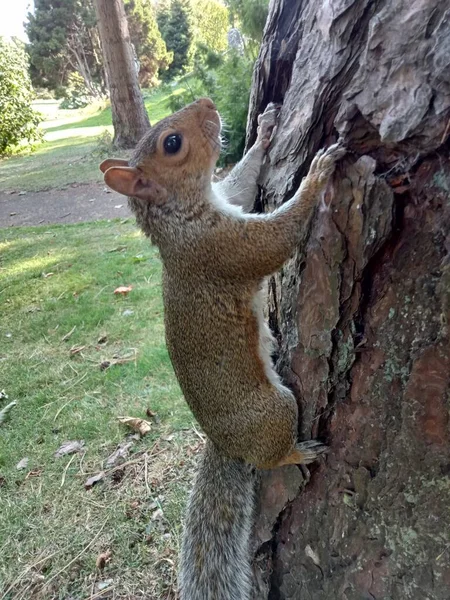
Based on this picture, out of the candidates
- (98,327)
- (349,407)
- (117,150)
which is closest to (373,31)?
(349,407)

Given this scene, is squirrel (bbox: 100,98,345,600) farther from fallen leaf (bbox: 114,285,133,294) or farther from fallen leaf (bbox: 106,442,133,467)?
fallen leaf (bbox: 114,285,133,294)

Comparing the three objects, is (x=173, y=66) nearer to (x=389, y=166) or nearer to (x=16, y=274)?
(x=16, y=274)

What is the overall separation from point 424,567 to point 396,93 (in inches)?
38.8

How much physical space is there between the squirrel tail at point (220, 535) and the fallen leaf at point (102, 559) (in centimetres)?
61

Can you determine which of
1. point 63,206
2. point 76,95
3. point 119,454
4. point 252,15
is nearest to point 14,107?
point 63,206

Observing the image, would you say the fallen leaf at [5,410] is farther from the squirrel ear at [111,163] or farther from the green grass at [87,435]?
the squirrel ear at [111,163]

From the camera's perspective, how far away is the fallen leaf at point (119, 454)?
8.16 ft

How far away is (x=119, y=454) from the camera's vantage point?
2.52 meters

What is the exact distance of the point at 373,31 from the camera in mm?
1005

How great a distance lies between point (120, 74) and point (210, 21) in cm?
1039

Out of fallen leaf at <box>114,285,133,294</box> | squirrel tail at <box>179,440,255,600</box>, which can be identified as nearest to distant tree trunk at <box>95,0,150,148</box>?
fallen leaf at <box>114,285,133,294</box>

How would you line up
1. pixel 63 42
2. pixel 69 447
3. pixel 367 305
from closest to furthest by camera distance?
pixel 367 305 < pixel 69 447 < pixel 63 42

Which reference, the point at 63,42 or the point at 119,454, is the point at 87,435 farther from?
the point at 63,42

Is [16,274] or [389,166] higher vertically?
[389,166]
